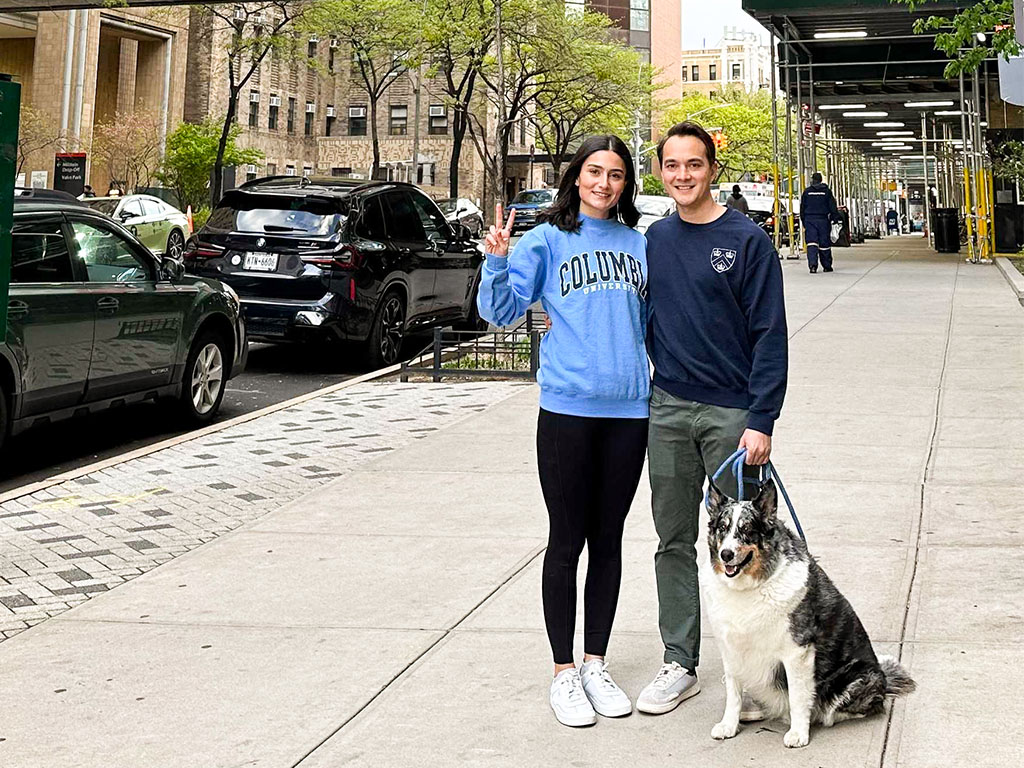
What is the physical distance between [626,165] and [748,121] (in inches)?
3486

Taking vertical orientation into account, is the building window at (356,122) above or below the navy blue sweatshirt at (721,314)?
above

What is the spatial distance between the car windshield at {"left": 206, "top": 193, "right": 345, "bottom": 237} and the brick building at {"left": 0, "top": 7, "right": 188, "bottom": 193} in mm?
35815

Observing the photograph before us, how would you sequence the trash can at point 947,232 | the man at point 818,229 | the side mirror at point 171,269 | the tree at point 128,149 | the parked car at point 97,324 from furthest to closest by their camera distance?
the tree at point 128,149
the trash can at point 947,232
the man at point 818,229
the side mirror at point 171,269
the parked car at point 97,324

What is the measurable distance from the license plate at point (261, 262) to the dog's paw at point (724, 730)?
9.54 m

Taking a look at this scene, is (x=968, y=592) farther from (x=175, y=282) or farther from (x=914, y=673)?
(x=175, y=282)

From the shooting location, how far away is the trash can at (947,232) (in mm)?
34406

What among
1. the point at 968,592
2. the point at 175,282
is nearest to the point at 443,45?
the point at 175,282

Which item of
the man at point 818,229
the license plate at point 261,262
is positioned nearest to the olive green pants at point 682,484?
the license plate at point 261,262

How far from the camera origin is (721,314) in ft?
13.6

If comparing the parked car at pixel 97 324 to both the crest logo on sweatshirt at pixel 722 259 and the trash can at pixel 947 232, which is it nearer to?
the crest logo on sweatshirt at pixel 722 259

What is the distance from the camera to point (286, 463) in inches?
344

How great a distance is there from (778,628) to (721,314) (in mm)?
972

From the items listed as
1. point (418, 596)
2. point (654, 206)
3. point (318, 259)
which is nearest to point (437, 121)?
point (654, 206)

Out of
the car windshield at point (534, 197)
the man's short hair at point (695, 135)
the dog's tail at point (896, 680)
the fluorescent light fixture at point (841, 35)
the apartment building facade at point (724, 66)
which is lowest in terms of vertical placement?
the dog's tail at point (896, 680)
